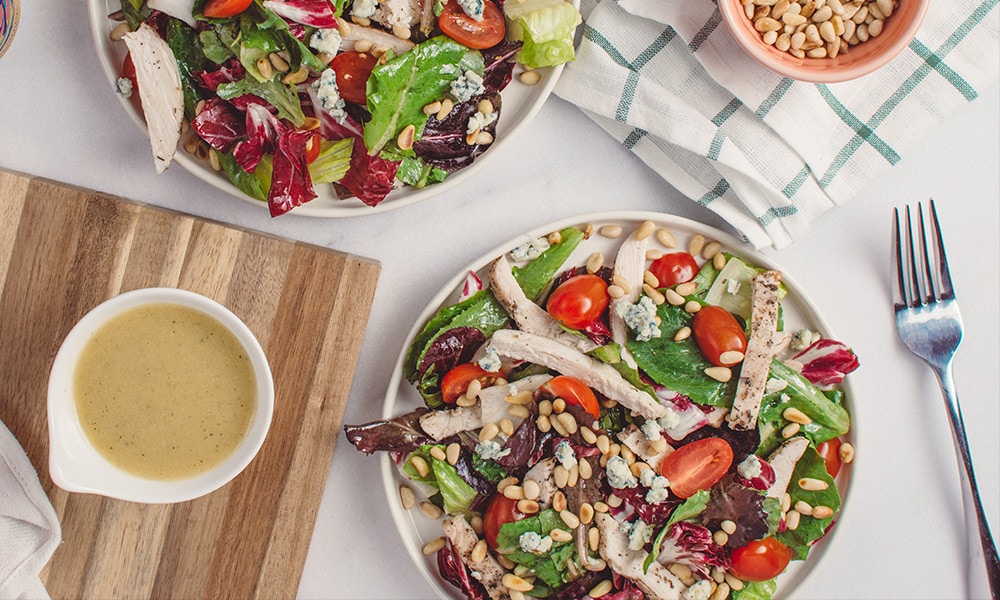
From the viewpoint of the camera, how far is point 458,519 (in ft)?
7.28

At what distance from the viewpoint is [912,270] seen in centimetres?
237

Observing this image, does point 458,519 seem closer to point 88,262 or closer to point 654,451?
point 654,451

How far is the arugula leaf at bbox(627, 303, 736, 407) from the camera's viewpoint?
86.8 inches

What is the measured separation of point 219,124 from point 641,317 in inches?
46.5

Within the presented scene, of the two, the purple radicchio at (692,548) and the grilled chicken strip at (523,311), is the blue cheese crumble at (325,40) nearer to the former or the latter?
the grilled chicken strip at (523,311)

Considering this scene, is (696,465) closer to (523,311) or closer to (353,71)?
(523,311)

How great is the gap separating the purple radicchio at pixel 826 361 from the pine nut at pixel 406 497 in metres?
1.12

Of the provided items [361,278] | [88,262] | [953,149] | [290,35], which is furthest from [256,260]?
[953,149]

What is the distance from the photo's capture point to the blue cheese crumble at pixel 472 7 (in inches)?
79.1

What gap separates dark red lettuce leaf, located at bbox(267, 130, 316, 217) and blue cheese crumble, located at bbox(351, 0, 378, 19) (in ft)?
1.05

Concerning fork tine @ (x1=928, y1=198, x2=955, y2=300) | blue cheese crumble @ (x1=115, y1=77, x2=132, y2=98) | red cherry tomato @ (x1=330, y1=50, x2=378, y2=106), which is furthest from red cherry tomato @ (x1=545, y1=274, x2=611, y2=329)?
blue cheese crumble @ (x1=115, y1=77, x2=132, y2=98)

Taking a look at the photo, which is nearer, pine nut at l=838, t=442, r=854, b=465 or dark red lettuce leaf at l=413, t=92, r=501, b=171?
dark red lettuce leaf at l=413, t=92, r=501, b=171

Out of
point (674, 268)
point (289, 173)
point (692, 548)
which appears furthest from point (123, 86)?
point (692, 548)

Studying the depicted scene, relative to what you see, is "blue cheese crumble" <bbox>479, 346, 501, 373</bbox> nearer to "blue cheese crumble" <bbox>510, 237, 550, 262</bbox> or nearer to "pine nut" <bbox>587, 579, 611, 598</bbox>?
"blue cheese crumble" <bbox>510, 237, 550, 262</bbox>
